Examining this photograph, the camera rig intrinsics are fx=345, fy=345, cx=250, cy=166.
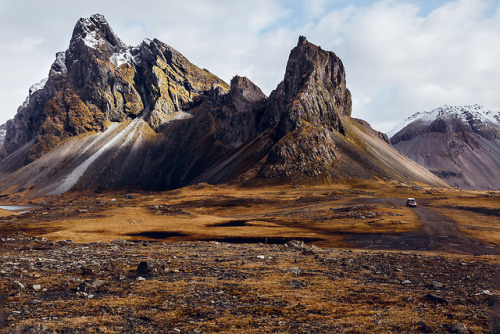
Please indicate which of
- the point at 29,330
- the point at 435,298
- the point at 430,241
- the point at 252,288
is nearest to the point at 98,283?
the point at 29,330

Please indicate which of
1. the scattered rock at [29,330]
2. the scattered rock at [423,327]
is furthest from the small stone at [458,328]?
the scattered rock at [29,330]

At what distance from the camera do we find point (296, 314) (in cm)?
1430

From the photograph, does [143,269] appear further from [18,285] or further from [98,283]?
[18,285]

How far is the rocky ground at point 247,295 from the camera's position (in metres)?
13.0

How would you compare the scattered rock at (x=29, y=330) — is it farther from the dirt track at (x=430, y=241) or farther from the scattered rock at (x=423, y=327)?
the dirt track at (x=430, y=241)

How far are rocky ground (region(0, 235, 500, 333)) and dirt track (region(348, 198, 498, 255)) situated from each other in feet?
31.2

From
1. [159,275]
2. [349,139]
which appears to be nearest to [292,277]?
[159,275]

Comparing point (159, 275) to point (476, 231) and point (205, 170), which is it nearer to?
point (476, 231)

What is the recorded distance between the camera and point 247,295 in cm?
1695

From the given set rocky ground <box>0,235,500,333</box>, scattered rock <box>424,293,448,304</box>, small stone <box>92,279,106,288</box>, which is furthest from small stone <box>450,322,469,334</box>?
small stone <box>92,279,106,288</box>

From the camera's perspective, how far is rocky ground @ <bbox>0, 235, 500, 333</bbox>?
13.0 metres

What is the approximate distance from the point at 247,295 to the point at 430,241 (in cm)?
3163

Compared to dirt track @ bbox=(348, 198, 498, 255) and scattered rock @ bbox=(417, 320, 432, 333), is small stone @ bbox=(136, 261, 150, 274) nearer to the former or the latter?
scattered rock @ bbox=(417, 320, 432, 333)

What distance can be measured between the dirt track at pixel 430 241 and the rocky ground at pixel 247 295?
950cm
